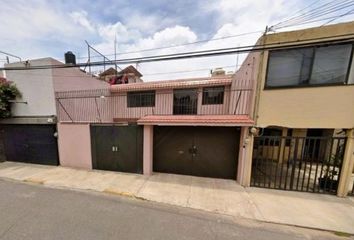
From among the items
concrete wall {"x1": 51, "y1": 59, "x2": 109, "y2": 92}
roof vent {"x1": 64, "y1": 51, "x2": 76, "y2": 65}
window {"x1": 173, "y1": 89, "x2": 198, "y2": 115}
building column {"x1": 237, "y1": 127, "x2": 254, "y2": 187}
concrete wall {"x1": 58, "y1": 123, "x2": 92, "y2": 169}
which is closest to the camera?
building column {"x1": 237, "y1": 127, "x2": 254, "y2": 187}

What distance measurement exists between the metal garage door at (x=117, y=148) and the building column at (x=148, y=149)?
22 centimetres

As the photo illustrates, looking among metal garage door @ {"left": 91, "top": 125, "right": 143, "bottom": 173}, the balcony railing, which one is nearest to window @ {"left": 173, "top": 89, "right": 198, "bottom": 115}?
the balcony railing

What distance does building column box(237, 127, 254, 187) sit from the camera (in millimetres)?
6180

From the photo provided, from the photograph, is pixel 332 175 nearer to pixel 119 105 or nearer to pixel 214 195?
pixel 214 195

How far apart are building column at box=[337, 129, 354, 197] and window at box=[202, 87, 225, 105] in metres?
6.49

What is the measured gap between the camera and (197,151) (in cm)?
734

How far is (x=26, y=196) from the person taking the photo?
17.3ft

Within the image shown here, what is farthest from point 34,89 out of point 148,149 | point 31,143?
point 148,149

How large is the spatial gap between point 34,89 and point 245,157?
10.7 meters

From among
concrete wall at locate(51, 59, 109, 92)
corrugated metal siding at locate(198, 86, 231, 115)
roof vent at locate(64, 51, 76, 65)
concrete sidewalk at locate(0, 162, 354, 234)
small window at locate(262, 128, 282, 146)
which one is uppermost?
roof vent at locate(64, 51, 76, 65)

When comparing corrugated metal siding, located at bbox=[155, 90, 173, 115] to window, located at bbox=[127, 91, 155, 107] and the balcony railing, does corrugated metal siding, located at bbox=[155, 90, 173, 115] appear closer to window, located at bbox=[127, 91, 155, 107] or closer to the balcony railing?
the balcony railing

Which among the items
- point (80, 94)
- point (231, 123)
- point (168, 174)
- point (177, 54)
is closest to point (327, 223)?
point (231, 123)

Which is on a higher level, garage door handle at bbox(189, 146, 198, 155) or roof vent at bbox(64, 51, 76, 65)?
roof vent at bbox(64, 51, 76, 65)

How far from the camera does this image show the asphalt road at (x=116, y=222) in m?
3.59
